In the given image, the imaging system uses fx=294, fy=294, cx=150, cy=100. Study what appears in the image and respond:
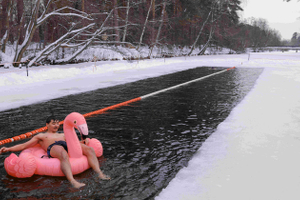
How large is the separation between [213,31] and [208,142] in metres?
49.7

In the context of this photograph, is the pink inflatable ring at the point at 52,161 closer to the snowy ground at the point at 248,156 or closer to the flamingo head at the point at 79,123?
the flamingo head at the point at 79,123

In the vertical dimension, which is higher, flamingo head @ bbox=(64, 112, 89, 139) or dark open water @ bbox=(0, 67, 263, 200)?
flamingo head @ bbox=(64, 112, 89, 139)

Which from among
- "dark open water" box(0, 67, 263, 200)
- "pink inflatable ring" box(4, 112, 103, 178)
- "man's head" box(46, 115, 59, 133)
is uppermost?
"man's head" box(46, 115, 59, 133)

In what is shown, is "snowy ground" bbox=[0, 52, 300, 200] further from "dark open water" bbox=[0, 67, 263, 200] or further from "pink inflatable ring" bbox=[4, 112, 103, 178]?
"pink inflatable ring" bbox=[4, 112, 103, 178]

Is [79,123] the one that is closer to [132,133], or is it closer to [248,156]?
[132,133]

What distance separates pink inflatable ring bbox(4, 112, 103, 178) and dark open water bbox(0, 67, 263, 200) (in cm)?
10

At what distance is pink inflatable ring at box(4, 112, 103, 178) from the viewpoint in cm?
393

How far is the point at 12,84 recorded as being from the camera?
1278cm

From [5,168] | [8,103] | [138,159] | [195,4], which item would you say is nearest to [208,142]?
[138,159]

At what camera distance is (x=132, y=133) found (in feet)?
20.1

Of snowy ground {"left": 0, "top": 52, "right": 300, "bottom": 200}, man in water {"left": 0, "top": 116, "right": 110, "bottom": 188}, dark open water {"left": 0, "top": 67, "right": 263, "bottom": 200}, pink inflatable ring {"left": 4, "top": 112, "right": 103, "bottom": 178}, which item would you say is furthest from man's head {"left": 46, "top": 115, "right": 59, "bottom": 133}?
snowy ground {"left": 0, "top": 52, "right": 300, "bottom": 200}

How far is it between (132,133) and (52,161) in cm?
232

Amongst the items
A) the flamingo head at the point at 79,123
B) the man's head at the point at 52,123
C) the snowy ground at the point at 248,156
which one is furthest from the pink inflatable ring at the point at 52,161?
the snowy ground at the point at 248,156

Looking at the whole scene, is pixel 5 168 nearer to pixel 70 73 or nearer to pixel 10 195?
pixel 10 195
